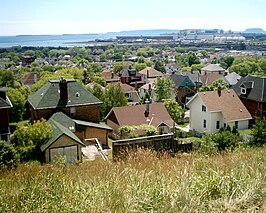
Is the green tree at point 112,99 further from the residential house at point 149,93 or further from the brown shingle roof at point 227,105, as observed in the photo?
the residential house at point 149,93

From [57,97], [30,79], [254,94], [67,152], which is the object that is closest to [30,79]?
[30,79]

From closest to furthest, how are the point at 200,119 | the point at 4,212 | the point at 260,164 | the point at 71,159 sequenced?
1. the point at 4,212
2. the point at 260,164
3. the point at 71,159
4. the point at 200,119

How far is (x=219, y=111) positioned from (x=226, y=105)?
3.40 feet

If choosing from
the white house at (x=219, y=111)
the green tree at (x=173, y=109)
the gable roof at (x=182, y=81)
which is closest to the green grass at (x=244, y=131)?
Result: the white house at (x=219, y=111)

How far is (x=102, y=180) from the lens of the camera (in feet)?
17.4

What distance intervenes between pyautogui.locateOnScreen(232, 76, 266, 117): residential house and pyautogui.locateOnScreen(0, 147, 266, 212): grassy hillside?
88.1 ft

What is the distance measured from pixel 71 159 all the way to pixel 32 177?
573 inches

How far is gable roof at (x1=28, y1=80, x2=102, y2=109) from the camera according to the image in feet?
85.8

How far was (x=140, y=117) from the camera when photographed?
2912cm

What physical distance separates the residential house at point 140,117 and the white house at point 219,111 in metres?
3.20

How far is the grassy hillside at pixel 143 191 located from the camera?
424cm

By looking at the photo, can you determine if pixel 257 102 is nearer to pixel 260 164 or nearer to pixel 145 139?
pixel 145 139

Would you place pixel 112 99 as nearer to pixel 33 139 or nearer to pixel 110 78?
pixel 33 139

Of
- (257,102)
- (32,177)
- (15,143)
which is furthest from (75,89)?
(32,177)
